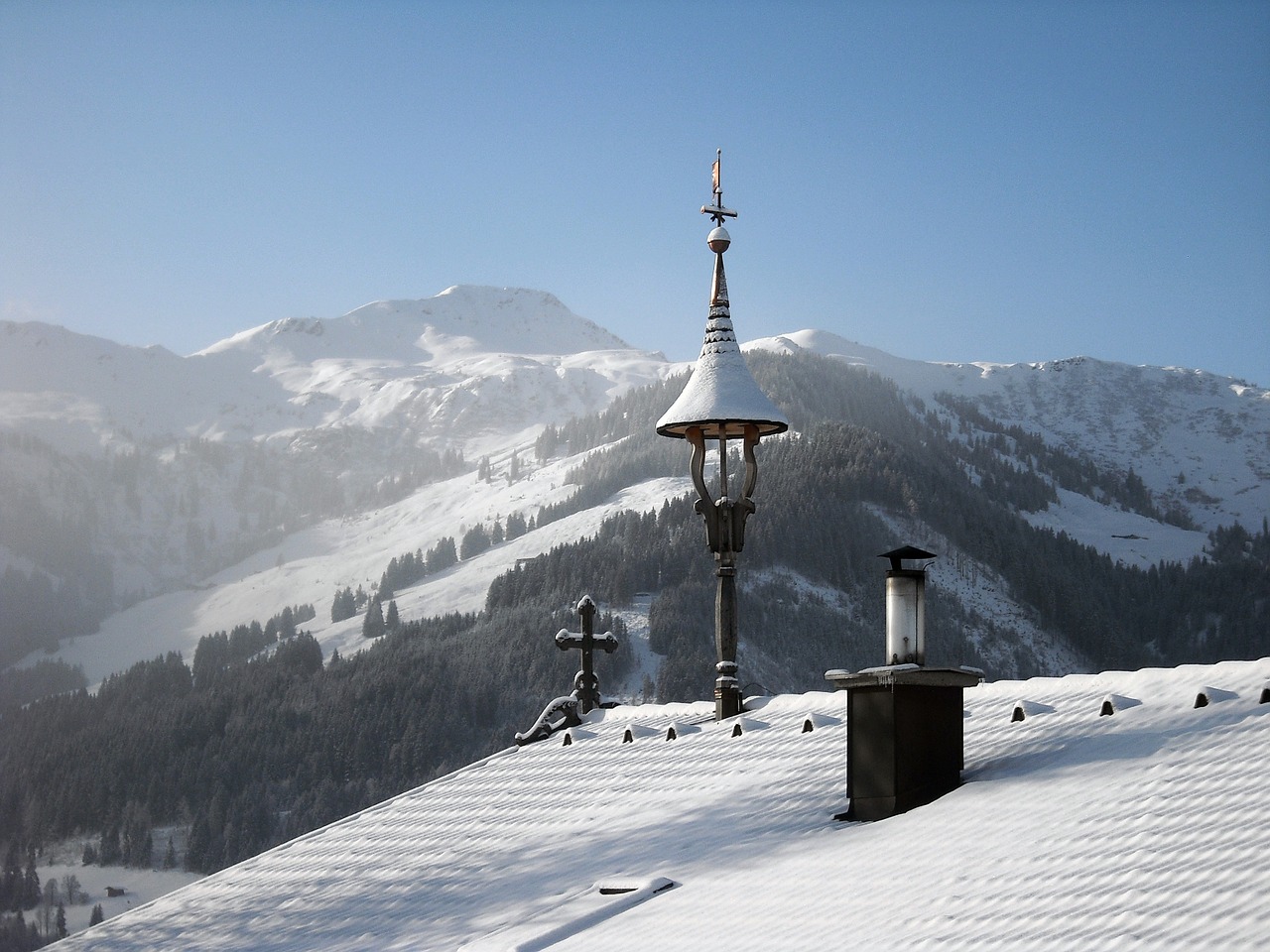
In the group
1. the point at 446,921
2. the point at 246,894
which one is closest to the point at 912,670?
the point at 446,921

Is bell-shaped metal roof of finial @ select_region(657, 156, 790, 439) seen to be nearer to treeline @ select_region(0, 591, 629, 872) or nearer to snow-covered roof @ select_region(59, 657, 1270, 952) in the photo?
snow-covered roof @ select_region(59, 657, 1270, 952)

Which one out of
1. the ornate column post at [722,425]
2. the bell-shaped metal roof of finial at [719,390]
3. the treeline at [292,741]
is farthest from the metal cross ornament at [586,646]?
the treeline at [292,741]

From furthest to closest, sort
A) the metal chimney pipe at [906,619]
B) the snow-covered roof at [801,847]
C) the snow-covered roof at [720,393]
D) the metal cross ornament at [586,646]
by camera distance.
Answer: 1. the metal cross ornament at [586,646]
2. the snow-covered roof at [720,393]
3. the metal chimney pipe at [906,619]
4. the snow-covered roof at [801,847]

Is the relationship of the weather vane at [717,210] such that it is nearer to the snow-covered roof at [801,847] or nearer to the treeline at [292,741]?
the snow-covered roof at [801,847]

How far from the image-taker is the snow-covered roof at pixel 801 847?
27.6 feet

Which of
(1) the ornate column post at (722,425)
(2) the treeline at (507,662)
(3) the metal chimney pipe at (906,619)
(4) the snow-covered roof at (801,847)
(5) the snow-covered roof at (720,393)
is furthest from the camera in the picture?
(2) the treeline at (507,662)

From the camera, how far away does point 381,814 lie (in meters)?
17.8

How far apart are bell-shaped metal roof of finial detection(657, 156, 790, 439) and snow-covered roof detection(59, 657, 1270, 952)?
3509mm

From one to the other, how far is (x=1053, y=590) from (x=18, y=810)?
133 metres

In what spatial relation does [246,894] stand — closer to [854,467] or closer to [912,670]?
[912,670]

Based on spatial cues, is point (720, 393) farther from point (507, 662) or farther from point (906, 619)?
point (507, 662)

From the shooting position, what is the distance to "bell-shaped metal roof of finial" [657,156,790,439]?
17.7 meters

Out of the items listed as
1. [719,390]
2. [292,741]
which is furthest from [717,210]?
[292,741]

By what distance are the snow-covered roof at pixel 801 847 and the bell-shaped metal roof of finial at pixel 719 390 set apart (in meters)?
3.51
